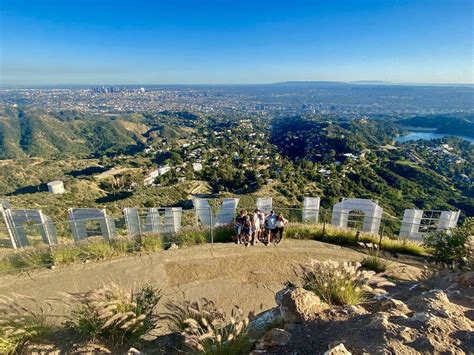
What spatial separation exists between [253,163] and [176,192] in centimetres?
3181

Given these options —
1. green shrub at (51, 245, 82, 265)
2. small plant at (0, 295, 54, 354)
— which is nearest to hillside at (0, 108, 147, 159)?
green shrub at (51, 245, 82, 265)

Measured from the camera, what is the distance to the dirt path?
20.4ft

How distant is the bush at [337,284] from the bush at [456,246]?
3.44m

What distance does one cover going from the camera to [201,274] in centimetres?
695

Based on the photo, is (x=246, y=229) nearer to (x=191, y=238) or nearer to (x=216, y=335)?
(x=191, y=238)

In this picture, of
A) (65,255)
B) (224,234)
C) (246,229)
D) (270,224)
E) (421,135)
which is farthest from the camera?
(421,135)

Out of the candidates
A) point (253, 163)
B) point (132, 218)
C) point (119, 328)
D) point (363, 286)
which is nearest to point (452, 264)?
point (363, 286)

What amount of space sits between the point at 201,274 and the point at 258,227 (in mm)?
2292

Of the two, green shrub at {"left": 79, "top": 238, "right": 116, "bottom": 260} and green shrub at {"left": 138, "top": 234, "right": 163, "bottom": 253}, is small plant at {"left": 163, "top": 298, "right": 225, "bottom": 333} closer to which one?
green shrub at {"left": 138, "top": 234, "right": 163, "bottom": 253}

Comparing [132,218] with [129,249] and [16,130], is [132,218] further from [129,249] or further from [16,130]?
[16,130]

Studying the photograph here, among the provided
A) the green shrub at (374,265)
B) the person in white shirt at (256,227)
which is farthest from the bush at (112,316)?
the green shrub at (374,265)

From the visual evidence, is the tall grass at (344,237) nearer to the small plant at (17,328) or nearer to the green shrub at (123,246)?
the green shrub at (123,246)

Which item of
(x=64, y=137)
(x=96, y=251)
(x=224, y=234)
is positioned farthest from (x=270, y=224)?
(x=64, y=137)

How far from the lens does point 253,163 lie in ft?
262
